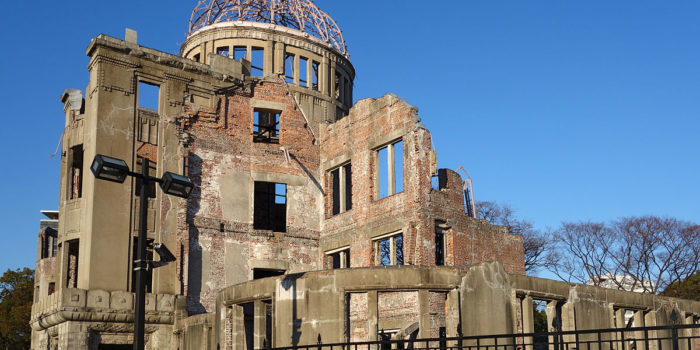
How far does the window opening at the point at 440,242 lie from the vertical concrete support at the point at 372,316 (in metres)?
7.75

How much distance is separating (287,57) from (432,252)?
12536 mm

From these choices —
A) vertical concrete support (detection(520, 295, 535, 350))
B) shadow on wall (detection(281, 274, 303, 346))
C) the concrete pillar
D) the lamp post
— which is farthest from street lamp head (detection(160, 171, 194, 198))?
the concrete pillar

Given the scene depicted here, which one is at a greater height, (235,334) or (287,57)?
(287,57)

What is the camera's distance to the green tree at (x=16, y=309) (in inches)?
1726

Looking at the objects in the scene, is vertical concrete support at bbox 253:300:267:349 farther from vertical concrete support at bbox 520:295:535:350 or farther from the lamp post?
the lamp post

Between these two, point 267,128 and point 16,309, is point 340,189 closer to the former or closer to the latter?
point 267,128

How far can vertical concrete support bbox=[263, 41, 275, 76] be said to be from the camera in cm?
3180

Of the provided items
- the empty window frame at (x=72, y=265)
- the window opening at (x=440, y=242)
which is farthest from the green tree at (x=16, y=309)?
the window opening at (x=440, y=242)

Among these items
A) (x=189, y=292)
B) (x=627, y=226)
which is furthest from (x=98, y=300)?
(x=627, y=226)

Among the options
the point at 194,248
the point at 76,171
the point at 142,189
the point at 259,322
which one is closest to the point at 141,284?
the point at 142,189

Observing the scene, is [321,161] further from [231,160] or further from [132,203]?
[132,203]

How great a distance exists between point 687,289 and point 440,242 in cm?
2111

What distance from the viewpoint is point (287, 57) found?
109ft

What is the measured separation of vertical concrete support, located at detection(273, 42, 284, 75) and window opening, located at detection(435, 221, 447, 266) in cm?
1022
